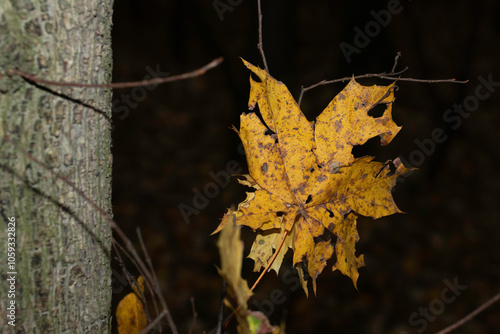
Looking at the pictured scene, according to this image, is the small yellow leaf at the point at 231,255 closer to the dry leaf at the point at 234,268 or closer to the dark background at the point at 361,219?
the dry leaf at the point at 234,268

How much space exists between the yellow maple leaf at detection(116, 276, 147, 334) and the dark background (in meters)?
2.08

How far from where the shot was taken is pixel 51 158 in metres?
0.63

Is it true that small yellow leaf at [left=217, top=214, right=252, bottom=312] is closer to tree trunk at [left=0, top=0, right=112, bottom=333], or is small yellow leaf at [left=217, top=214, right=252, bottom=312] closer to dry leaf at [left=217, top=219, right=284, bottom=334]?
dry leaf at [left=217, top=219, right=284, bottom=334]

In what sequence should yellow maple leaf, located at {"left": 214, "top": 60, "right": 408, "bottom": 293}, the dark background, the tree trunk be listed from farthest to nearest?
the dark background
yellow maple leaf, located at {"left": 214, "top": 60, "right": 408, "bottom": 293}
the tree trunk

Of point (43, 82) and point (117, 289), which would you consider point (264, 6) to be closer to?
point (117, 289)

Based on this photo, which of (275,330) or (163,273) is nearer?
(275,330)

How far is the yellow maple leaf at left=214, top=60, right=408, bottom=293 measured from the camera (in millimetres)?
754

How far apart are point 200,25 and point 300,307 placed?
4.26 meters

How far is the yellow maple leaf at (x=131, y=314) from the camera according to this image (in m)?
0.77

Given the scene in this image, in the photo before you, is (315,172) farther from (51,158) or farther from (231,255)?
(51,158)

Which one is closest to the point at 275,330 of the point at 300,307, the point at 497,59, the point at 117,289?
the point at 300,307

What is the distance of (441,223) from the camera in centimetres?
367

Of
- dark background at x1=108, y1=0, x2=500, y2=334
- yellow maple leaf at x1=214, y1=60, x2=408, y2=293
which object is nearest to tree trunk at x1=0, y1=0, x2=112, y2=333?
yellow maple leaf at x1=214, y1=60, x2=408, y2=293

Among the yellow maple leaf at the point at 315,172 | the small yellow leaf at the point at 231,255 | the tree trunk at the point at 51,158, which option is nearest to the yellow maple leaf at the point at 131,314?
the tree trunk at the point at 51,158
